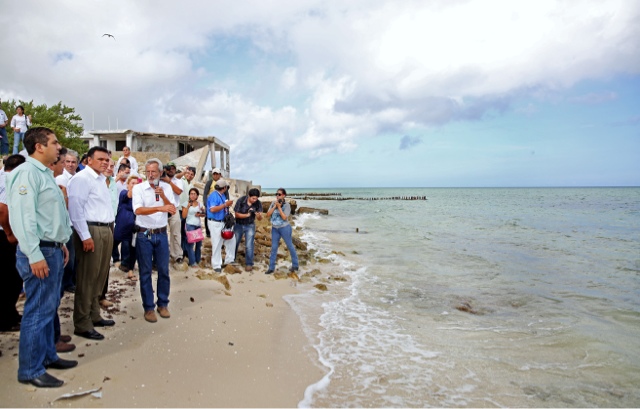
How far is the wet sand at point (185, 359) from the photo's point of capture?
11.5ft

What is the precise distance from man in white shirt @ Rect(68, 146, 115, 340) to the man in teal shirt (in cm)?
69

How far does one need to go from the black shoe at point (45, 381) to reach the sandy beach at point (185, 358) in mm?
41

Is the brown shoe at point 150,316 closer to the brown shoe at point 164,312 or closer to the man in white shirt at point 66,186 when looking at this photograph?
the brown shoe at point 164,312

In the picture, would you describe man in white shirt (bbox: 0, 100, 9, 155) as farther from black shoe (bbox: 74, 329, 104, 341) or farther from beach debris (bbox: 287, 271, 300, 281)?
black shoe (bbox: 74, 329, 104, 341)

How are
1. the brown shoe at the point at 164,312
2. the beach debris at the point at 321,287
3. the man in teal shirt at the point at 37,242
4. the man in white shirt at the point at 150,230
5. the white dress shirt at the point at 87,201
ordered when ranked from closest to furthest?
the man in teal shirt at the point at 37,242 → the white dress shirt at the point at 87,201 → the man in white shirt at the point at 150,230 → the brown shoe at the point at 164,312 → the beach debris at the point at 321,287

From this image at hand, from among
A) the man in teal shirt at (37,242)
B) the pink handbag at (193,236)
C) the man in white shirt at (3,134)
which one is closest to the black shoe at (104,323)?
the man in teal shirt at (37,242)

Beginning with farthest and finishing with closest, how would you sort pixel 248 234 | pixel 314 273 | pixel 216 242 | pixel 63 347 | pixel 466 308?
1. pixel 314 273
2. pixel 248 234
3. pixel 216 242
4. pixel 466 308
5. pixel 63 347

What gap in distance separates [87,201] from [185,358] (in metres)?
2.08


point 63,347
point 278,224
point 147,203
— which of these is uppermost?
point 147,203

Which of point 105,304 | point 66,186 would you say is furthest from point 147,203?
point 105,304

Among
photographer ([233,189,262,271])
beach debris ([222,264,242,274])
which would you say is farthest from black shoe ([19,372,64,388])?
photographer ([233,189,262,271])

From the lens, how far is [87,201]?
14.1 feet

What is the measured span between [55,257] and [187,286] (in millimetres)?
3519

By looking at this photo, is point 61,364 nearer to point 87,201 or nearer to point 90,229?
point 90,229
